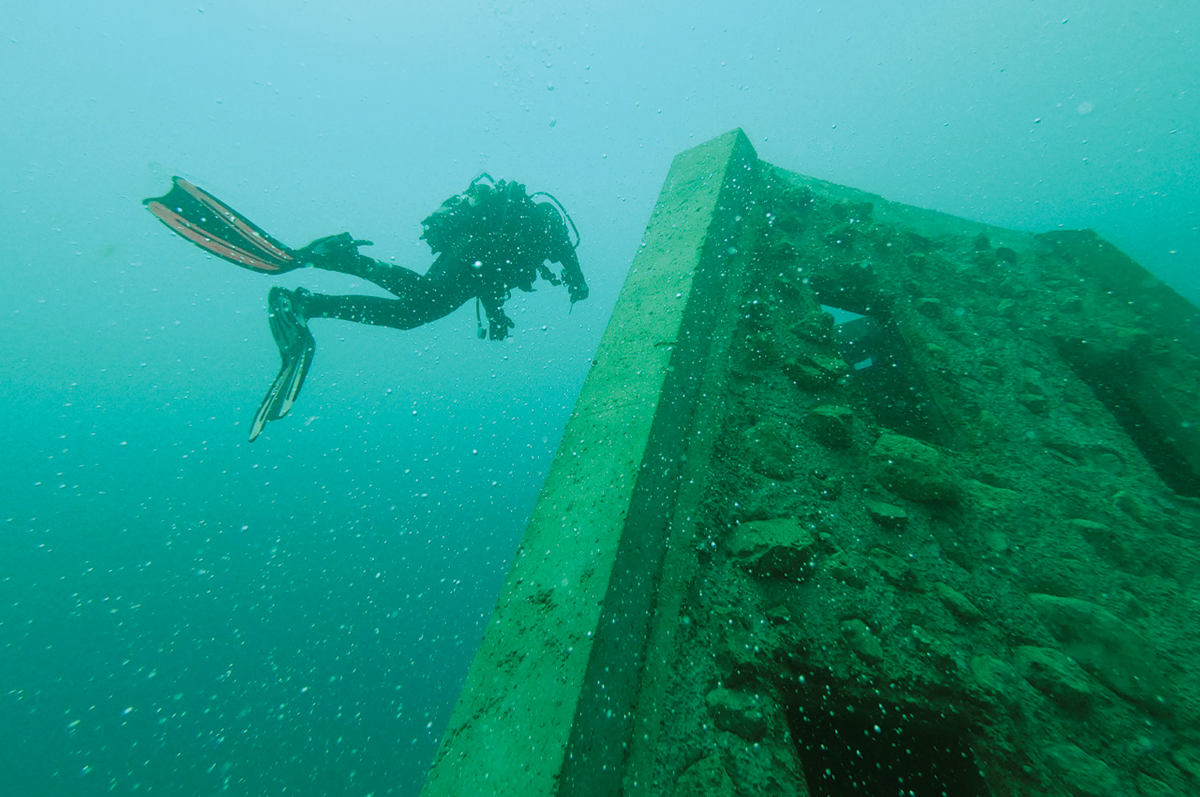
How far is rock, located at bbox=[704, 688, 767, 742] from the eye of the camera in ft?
3.57

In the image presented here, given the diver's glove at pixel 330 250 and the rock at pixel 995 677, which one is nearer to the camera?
the rock at pixel 995 677

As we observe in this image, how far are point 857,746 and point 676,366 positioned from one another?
4.14 ft

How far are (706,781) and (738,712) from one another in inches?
6.4

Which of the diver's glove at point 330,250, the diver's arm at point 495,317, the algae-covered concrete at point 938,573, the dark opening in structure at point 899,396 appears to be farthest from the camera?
the diver's arm at point 495,317

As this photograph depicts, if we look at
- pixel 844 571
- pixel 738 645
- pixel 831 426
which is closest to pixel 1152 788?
pixel 844 571

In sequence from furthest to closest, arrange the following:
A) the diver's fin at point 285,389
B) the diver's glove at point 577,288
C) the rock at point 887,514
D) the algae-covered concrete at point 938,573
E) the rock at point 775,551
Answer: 1. the diver's glove at point 577,288
2. the diver's fin at point 285,389
3. the rock at point 887,514
4. the rock at point 775,551
5. the algae-covered concrete at point 938,573

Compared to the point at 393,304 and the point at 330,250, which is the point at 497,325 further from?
the point at 330,250

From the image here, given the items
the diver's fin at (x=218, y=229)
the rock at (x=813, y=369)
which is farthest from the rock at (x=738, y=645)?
the diver's fin at (x=218, y=229)

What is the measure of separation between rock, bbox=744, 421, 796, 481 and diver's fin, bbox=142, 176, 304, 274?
3.46 metres

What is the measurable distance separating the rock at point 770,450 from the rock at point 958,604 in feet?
1.74

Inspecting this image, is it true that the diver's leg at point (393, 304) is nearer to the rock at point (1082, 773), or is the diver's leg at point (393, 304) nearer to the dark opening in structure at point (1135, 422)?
the rock at point (1082, 773)

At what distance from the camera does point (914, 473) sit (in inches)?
62.8

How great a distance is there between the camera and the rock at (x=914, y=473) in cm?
159

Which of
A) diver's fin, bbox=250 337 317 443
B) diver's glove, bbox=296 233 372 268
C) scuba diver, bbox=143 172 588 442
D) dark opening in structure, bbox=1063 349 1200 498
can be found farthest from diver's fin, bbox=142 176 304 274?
dark opening in structure, bbox=1063 349 1200 498
